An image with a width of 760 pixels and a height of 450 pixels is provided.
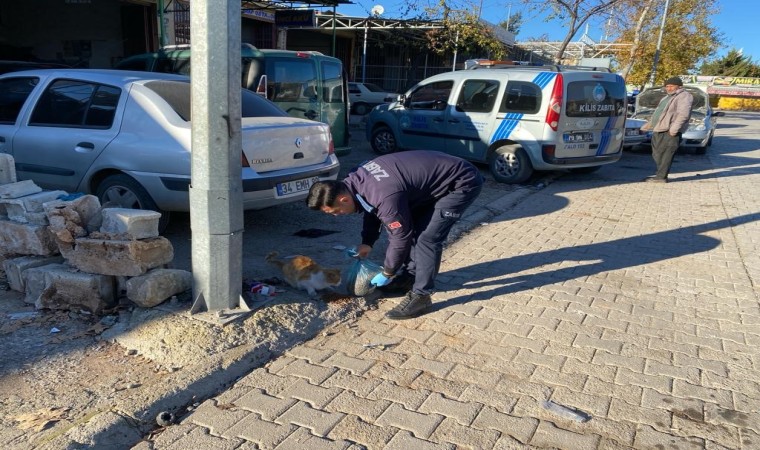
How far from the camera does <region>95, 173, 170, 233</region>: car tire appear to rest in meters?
4.87

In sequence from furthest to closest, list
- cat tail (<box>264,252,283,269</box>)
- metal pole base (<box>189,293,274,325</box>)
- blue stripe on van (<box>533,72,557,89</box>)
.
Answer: blue stripe on van (<box>533,72,557,89</box>), cat tail (<box>264,252,283,269</box>), metal pole base (<box>189,293,274,325</box>)

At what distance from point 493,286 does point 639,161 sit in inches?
407

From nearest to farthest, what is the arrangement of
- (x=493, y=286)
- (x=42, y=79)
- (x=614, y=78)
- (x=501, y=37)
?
(x=493, y=286), (x=42, y=79), (x=614, y=78), (x=501, y=37)

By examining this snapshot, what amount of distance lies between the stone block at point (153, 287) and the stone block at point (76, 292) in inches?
7.7

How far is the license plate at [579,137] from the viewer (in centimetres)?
874

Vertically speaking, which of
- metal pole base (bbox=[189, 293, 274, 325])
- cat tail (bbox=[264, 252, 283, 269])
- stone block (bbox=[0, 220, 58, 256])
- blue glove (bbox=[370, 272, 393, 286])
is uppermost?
stone block (bbox=[0, 220, 58, 256])

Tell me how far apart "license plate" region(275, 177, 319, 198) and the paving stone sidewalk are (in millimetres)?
1494

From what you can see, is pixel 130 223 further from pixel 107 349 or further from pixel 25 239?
pixel 25 239

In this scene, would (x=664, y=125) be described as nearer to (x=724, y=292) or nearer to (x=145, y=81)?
(x=724, y=292)

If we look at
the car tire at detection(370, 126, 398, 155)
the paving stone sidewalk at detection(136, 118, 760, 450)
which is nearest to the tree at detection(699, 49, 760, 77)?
the car tire at detection(370, 126, 398, 155)

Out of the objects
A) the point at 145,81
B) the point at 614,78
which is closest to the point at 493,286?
the point at 145,81

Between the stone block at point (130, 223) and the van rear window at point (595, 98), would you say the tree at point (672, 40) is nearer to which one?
the van rear window at point (595, 98)

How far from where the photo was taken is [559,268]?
5.16m

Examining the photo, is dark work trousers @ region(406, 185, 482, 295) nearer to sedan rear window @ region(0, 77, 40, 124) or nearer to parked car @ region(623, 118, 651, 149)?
sedan rear window @ region(0, 77, 40, 124)
